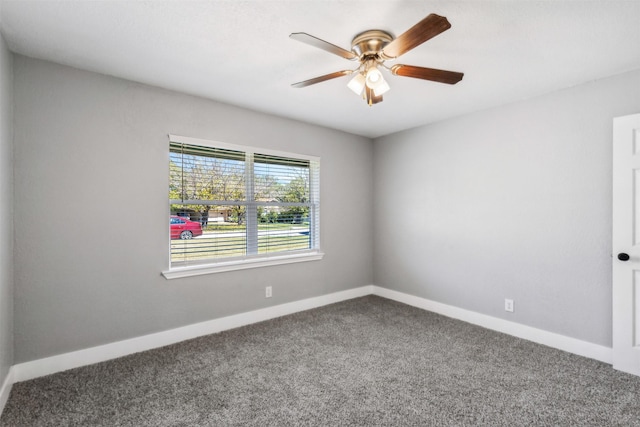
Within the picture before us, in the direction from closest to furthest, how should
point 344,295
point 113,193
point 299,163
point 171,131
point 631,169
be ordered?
point 631,169, point 113,193, point 171,131, point 299,163, point 344,295

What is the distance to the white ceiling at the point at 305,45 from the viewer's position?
1721 mm

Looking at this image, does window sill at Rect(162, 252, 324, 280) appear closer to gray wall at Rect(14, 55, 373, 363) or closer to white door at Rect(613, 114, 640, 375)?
gray wall at Rect(14, 55, 373, 363)

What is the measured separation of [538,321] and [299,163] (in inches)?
117

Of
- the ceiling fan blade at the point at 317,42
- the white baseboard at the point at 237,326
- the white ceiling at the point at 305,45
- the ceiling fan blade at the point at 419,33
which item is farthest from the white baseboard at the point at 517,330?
the ceiling fan blade at the point at 317,42

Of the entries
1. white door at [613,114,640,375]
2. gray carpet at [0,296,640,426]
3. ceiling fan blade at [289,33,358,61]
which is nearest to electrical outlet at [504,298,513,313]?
gray carpet at [0,296,640,426]

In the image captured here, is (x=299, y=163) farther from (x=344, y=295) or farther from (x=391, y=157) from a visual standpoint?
(x=344, y=295)

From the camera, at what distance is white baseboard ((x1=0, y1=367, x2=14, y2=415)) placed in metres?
1.92

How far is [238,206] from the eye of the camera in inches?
132

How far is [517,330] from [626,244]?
3.96 ft

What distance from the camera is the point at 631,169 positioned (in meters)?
2.36

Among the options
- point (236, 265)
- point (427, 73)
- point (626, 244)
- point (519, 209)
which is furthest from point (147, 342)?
point (626, 244)

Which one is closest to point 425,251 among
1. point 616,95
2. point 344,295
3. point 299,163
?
point 344,295

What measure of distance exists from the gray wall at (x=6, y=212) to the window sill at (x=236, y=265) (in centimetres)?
101

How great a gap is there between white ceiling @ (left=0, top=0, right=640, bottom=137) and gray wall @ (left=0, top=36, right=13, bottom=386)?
0.26 metres
